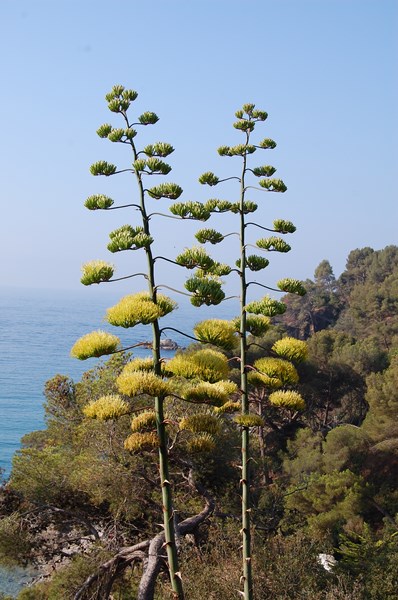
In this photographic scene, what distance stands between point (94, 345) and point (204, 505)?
25.2ft

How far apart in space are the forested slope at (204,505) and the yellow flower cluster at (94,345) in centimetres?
58

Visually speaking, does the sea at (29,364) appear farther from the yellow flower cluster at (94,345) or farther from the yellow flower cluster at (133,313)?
the yellow flower cluster at (133,313)

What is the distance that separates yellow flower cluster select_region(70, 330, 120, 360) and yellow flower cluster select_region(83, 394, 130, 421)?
0.89 feet

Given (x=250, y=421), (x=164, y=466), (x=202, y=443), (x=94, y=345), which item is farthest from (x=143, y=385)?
(x=250, y=421)

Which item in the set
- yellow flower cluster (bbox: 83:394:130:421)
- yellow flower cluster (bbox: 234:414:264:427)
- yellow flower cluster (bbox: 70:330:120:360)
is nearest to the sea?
yellow flower cluster (bbox: 234:414:264:427)

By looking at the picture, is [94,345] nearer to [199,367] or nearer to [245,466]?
[199,367]

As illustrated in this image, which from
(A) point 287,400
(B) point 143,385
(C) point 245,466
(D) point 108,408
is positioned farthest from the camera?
(A) point 287,400

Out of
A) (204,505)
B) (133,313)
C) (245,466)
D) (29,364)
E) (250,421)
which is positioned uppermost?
(133,313)

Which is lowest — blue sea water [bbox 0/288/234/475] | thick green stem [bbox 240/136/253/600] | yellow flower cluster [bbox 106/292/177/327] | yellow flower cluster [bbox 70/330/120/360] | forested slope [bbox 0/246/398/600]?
blue sea water [bbox 0/288/234/475]

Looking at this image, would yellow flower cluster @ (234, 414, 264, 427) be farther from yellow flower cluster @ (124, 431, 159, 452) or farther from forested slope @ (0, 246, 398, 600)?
yellow flower cluster @ (124, 431, 159, 452)

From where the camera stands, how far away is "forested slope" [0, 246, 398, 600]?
26.6 feet

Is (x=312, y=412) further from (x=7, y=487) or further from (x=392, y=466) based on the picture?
(x=7, y=487)

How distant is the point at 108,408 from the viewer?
11.8 feet

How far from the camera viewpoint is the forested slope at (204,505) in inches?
319
